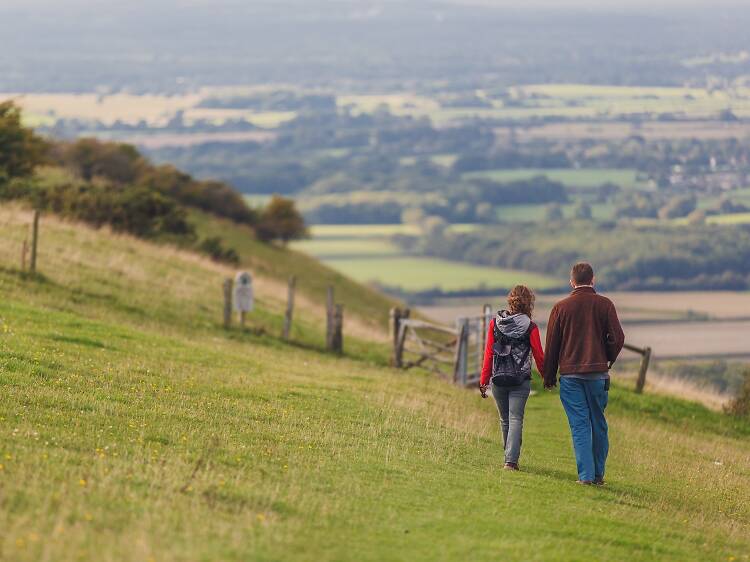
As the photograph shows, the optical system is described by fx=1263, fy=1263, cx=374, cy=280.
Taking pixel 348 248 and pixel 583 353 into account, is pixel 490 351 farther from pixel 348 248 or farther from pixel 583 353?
pixel 348 248

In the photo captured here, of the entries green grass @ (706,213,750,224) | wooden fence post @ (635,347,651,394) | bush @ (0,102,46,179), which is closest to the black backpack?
wooden fence post @ (635,347,651,394)

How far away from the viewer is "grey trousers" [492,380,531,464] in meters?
14.7

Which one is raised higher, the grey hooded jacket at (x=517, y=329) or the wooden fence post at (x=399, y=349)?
the grey hooded jacket at (x=517, y=329)

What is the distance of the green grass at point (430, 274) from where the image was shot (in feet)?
349

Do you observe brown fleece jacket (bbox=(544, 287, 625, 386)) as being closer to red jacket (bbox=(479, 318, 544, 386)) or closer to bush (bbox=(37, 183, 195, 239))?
red jacket (bbox=(479, 318, 544, 386))

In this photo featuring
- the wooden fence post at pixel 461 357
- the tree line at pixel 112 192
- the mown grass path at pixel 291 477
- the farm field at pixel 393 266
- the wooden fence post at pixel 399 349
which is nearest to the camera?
the mown grass path at pixel 291 477

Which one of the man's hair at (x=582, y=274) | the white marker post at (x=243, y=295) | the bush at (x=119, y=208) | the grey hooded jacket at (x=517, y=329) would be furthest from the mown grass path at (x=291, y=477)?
the bush at (x=119, y=208)

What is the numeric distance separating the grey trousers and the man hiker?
48cm

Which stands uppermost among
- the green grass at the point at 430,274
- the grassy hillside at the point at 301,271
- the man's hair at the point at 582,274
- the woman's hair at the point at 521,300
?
the man's hair at the point at 582,274

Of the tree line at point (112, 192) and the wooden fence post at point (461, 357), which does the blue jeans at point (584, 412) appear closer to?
the wooden fence post at point (461, 357)

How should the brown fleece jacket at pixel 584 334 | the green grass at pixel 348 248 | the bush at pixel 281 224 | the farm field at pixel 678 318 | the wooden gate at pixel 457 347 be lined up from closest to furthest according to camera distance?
the brown fleece jacket at pixel 584 334
the wooden gate at pixel 457 347
the farm field at pixel 678 318
the bush at pixel 281 224
the green grass at pixel 348 248

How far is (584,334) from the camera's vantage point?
14.5 metres

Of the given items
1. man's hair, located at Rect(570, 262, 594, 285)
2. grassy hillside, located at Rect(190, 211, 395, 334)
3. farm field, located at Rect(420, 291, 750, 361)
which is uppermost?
man's hair, located at Rect(570, 262, 594, 285)

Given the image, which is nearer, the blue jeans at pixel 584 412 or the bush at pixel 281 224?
the blue jeans at pixel 584 412
